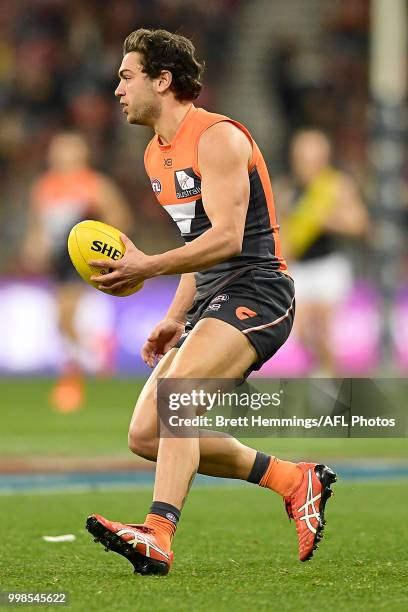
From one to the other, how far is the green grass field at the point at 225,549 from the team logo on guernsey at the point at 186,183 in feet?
5.03

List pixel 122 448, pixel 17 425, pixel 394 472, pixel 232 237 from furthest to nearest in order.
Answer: pixel 17 425 → pixel 122 448 → pixel 394 472 → pixel 232 237

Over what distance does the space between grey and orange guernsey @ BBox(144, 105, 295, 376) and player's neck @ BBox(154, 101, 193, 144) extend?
3cm

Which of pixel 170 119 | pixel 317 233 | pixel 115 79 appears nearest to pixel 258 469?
pixel 170 119

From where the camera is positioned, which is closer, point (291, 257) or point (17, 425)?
point (17, 425)

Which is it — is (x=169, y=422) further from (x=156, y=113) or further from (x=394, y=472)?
(x=394, y=472)

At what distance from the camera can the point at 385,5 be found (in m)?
14.9

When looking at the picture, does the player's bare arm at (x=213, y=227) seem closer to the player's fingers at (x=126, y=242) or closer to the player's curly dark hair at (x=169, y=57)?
the player's fingers at (x=126, y=242)

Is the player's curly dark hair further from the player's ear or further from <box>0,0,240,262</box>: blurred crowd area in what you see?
<box>0,0,240,262</box>: blurred crowd area

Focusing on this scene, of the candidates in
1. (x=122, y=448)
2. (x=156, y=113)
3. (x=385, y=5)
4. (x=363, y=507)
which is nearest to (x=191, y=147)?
(x=156, y=113)

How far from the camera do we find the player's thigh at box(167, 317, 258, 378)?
17.4ft

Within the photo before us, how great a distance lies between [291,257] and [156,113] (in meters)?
7.65

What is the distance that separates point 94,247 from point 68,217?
8734 millimetres

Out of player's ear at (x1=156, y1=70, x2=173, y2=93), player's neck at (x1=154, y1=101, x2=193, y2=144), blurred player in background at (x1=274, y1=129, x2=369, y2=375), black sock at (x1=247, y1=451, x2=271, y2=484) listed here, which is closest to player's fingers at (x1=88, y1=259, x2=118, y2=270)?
player's neck at (x1=154, y1=101, x2=193, y2=144)

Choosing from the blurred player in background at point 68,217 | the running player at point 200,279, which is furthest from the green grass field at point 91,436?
the running player at point 200,279
